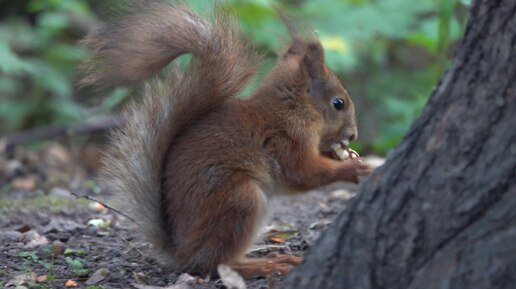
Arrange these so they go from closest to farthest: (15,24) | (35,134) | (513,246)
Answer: (513,246) < (35,134) < (15,24)

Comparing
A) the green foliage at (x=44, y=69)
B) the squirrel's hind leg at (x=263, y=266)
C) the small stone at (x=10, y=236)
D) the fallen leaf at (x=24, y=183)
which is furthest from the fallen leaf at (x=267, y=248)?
the green foliage at (x=44, y=69)

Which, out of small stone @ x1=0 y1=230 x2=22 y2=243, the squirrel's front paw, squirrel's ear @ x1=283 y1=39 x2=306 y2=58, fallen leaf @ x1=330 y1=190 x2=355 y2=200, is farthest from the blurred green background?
the squirrel's front paw

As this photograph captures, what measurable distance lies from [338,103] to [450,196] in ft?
4.73

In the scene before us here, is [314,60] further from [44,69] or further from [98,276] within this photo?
[44,69]

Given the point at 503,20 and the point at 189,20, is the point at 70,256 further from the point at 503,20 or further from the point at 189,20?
the point at 503,20

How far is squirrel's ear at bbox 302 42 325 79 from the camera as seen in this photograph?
3447mm

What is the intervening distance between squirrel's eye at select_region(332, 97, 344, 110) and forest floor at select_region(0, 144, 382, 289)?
54 cm

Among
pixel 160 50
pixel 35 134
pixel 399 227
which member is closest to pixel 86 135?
pixel 35 134

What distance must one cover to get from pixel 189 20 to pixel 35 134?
3664 mm

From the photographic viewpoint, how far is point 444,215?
2.08m

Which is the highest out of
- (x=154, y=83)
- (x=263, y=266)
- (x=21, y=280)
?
(x=154, y=83)

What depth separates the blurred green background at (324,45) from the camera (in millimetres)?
5934

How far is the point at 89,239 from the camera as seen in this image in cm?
366

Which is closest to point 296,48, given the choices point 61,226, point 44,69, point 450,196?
point 61,226
